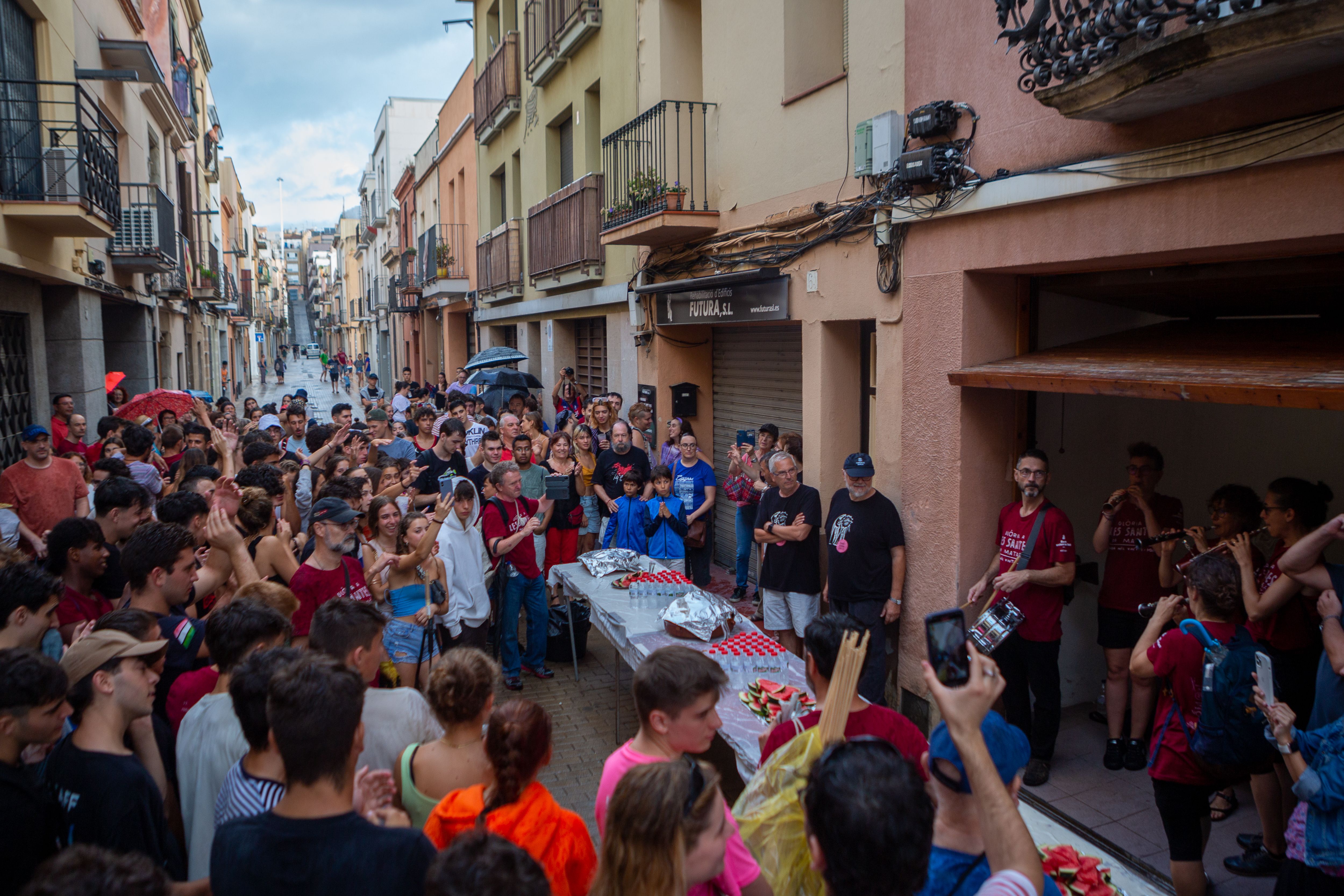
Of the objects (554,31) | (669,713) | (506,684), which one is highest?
(554,31)

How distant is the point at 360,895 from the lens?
2135 millimetres

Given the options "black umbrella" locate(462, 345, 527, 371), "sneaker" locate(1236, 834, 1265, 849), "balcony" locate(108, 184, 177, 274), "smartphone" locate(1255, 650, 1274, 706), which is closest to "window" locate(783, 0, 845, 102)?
"smartphone" locate(1255, 650, 1274, 706)

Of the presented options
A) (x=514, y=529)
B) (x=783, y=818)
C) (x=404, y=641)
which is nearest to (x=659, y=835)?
(x=783, y=818)

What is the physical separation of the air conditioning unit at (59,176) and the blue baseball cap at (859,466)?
338 inches

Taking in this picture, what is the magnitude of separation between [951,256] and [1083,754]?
347cm

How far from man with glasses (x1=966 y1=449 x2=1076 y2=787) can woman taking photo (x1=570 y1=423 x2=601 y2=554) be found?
14.8 feet

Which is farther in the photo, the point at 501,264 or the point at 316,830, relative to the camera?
the point at 501,264

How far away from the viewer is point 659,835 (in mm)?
2104

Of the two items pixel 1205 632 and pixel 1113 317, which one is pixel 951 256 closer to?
pixel 1113 317

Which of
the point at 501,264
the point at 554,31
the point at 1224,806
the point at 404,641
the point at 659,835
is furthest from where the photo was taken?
the point at 501,264

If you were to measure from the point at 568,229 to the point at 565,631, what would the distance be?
7596 millimetres

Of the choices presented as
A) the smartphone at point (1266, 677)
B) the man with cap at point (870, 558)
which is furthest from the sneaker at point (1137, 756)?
the smartphone at point (1266, 677)

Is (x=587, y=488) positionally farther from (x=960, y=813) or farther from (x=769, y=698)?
(x=960, y=813)

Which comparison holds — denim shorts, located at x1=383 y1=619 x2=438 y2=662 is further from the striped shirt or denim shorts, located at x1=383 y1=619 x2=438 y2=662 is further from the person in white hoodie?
the striped shirt
